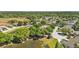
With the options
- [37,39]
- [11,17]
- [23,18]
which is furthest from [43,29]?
[11,17]

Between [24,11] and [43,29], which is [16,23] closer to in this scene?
[24,11]
